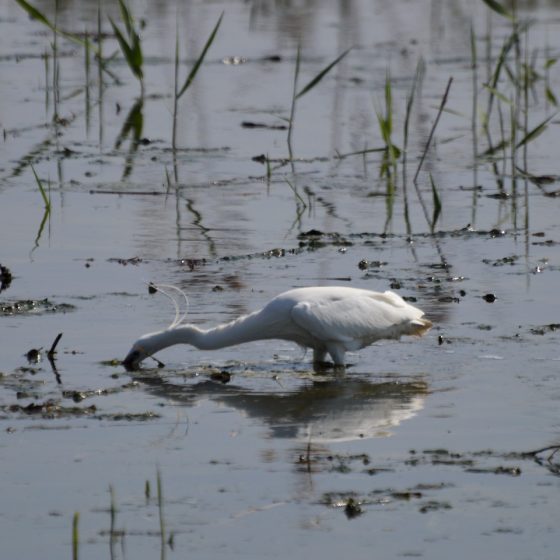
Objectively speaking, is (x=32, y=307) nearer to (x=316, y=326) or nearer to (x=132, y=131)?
(x=316, y=326)

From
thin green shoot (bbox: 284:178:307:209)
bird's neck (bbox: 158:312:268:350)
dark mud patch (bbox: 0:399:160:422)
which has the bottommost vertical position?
dark mud patch (bbox: 0:399:160:422)

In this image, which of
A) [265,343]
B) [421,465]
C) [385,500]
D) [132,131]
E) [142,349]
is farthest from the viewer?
[132,131]

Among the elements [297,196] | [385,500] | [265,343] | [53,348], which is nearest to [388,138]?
[297,196]

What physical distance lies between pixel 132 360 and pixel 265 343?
1048mm

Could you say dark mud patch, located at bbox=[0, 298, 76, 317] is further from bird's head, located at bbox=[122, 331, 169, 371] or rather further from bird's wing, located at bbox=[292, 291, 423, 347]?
bird's wing, located at bbox=[292, 291, 423, 347]

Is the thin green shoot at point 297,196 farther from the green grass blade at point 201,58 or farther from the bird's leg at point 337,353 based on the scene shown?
the bird's leg at point 337,353

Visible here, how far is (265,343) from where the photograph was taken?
7.89m

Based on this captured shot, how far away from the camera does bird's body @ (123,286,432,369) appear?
7117 millimetres

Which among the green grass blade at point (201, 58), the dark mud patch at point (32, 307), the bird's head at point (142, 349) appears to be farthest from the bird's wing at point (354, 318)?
the green grass blade at point (201, 58)

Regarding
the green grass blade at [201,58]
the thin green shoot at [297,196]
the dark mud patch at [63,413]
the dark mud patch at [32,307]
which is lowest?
the dark mud patch at [63,413]

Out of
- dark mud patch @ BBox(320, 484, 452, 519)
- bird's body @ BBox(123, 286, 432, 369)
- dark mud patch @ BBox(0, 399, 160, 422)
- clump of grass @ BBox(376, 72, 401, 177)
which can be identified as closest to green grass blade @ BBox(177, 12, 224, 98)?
clump of grass @ BBox(376, 72, 401, 177)

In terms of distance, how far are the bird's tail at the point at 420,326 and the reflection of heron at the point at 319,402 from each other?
410mm

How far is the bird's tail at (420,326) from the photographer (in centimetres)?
729

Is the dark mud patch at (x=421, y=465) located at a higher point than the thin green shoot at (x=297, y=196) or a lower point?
lower
